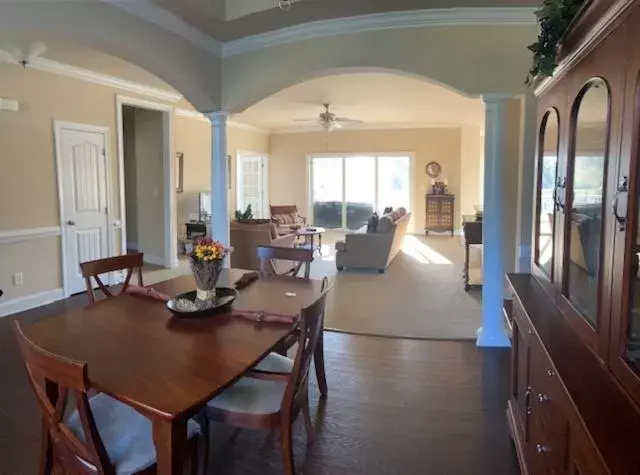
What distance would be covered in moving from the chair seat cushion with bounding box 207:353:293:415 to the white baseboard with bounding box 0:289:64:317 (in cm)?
394

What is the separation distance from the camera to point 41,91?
16.9 ft

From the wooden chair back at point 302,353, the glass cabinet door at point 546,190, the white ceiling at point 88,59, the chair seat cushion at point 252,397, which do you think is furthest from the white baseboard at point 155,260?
the glass cabinet door at point 546,190

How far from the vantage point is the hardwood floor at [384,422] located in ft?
7.67

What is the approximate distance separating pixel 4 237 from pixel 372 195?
880 centimetres

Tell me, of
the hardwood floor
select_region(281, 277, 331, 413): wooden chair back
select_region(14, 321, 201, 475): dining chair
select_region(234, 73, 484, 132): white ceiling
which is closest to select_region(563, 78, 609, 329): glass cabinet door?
select_region(281, 277, 331, 413): wooden chair back

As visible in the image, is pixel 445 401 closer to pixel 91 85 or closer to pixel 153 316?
pixel 153 316

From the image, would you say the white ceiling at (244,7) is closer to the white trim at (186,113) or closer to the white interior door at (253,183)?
the white trim at (186,113)

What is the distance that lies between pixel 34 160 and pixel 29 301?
1.56 meters

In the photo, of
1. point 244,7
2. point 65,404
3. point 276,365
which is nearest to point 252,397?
point 276,365

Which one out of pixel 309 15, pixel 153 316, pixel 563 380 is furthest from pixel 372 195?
pixel 563 380

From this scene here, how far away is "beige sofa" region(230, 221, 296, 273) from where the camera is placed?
6.77m

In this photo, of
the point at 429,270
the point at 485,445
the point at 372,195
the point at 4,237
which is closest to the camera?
the point at 485,445

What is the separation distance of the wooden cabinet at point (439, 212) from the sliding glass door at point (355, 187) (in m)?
0.65

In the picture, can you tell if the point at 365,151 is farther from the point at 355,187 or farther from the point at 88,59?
the point at 88,59
